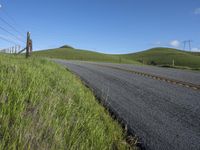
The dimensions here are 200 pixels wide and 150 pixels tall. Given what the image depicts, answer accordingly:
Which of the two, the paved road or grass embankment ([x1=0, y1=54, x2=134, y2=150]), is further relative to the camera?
the paved road

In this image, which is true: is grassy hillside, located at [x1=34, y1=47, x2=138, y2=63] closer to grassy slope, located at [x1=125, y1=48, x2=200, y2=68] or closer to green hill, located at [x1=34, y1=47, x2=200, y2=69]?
green hill, located at [x1=34, y1=47, x2=200, y2=69]

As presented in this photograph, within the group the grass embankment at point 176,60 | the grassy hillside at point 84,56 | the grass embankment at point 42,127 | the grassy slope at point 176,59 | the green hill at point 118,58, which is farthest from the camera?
the grassy slope at point 176,59

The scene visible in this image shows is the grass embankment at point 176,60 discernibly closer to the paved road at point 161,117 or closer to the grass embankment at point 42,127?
the paved road at point 161,117

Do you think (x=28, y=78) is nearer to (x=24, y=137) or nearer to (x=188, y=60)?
(x=24, y=137)

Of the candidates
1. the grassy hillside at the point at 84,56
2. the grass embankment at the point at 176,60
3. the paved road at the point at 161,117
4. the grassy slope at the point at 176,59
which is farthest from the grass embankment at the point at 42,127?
the grassy slope at the point at 176,59

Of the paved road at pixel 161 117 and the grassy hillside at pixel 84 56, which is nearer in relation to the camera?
the paved road at pixel 161 117

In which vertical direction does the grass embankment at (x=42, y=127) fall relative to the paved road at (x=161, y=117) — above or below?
above

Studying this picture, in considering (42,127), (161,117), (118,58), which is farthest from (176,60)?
(42,127)

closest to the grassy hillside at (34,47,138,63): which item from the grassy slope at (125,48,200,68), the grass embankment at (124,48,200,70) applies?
the grass embankment at (124,48,200,70)

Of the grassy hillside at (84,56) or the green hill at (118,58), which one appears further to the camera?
the green hill at (118,58)

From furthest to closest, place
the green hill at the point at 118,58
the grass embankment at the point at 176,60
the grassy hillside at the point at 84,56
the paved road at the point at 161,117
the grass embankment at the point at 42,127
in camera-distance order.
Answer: the grass embankment at the point at 176,60 → the green hill at the point at 118,58 → the grassy hillside at the point at 84,56 → the paved road at the point at 161,117 → the grass embankment at the point at 42,127

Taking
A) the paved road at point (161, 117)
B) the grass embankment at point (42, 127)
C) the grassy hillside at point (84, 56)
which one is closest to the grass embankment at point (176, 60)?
the grassy hillside at point (84, 56)

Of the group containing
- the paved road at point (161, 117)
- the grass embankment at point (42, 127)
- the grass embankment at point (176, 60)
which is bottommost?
the paved road at point (161, 117)

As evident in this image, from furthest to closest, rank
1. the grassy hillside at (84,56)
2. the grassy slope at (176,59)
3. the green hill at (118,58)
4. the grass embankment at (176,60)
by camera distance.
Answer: the grassy slope at (176,59), the grass embankment at (176,60), the green hill at (118,58), the grassy hillside at (84,56)
